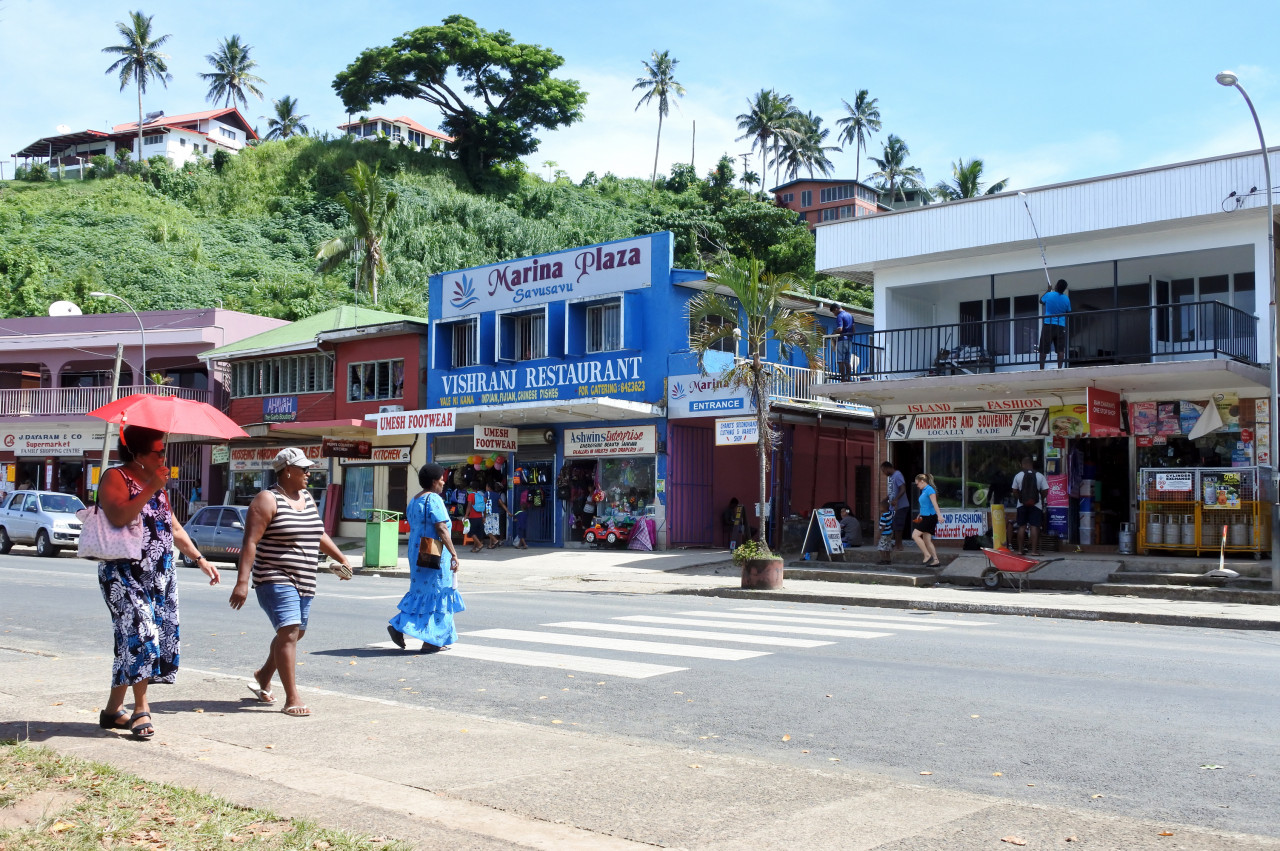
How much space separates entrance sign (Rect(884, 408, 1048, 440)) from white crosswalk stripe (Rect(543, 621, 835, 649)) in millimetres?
11633

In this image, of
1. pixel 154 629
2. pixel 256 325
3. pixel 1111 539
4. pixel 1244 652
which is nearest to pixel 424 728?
pixel 154 629

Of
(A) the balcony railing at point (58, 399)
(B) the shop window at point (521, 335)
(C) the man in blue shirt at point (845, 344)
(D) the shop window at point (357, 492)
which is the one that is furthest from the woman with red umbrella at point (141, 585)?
(A) the balcony railing at point (58, 399)

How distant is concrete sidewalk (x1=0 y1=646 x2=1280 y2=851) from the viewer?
4902 millimetres

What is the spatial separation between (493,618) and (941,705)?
272 inches

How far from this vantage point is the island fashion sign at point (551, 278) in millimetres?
27625

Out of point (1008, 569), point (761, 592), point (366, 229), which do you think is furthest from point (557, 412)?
point (366, 229)

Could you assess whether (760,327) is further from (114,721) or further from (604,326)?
(114,721)

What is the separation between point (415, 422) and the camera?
29.3 meters

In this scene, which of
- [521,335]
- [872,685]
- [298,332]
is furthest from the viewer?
[298,332]

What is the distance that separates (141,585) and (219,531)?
2051 cm

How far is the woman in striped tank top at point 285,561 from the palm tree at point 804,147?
263 ft

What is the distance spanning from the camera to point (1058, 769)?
6207mm

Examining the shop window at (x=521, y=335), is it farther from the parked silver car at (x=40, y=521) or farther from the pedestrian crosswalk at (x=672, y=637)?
the pedestrian crosswalk at (x=672, y=637)

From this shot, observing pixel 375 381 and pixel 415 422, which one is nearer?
pixel 415 422
